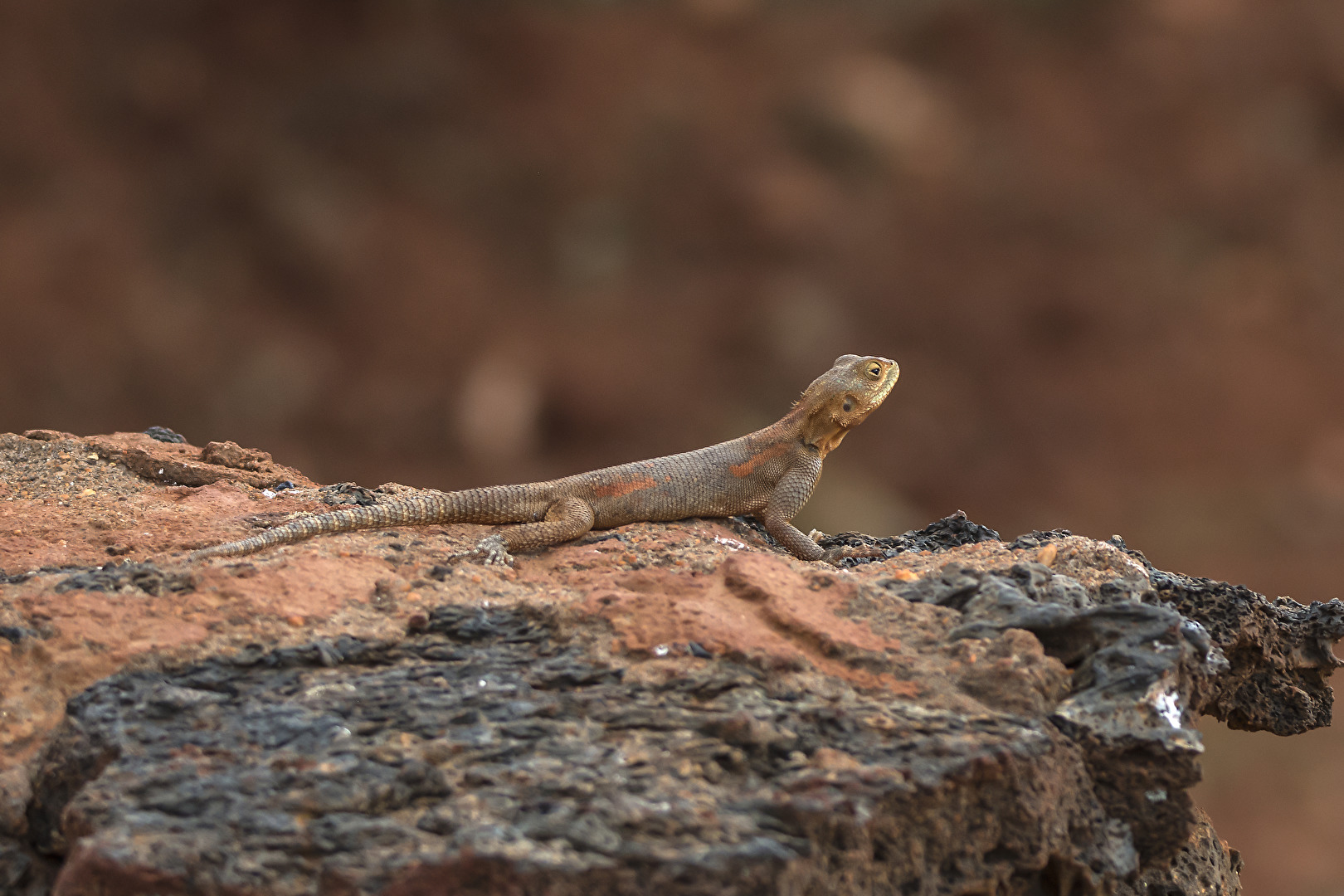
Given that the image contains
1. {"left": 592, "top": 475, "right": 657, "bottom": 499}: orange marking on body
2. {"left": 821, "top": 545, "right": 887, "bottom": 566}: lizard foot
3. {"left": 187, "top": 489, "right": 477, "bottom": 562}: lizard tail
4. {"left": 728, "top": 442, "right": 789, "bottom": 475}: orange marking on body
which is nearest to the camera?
{"left": 187, "top": 489, "right": 477, "bottom": 562}: lizard tail

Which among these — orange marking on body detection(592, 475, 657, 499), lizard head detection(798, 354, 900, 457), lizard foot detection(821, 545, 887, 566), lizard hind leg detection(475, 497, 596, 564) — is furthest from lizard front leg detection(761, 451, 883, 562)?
lizard hind leg detection(475, 497, 596, 564)

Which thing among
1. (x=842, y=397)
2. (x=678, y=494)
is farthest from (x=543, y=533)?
(x=842, y=397)

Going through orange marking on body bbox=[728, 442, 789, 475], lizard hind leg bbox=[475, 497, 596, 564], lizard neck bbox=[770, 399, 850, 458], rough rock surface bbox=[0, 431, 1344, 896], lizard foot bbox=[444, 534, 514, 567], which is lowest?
rough rock surface bbox=[0, 431, 1344, 896]

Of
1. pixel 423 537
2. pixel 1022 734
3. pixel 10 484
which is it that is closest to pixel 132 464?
pixel 10 484

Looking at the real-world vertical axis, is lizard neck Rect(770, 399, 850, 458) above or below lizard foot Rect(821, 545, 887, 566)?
above

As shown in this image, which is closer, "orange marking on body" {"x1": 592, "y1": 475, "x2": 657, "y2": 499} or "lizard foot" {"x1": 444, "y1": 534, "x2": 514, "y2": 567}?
"lizard foot" {"x1": 444, "y1": 534, "x2": 514, "y2": 567}

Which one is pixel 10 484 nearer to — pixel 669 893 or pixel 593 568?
pixel 593 568

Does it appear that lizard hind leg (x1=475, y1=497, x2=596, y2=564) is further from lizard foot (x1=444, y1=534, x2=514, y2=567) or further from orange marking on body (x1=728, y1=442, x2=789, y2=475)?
orange marking on body (x1=728, y1=442, x2=789, y2=475)
